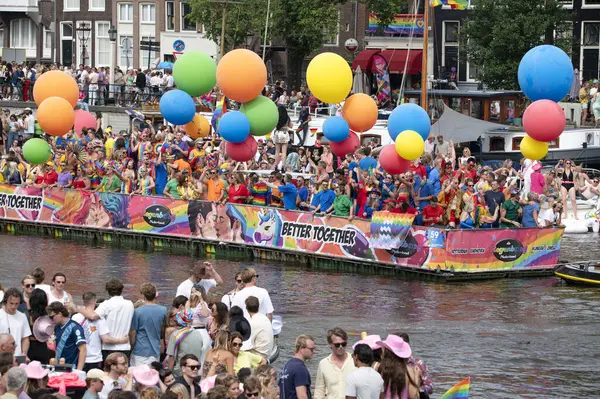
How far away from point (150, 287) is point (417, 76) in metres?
43.2

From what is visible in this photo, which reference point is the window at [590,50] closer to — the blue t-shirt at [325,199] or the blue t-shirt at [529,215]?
the blue t-shirt at [529,215]

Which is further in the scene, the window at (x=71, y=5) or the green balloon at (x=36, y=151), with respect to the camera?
the window at (x=71, y=5)

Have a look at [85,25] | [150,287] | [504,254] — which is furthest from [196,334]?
[85,25]

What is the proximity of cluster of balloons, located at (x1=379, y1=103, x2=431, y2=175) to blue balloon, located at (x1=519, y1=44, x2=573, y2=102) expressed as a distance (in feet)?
8.21

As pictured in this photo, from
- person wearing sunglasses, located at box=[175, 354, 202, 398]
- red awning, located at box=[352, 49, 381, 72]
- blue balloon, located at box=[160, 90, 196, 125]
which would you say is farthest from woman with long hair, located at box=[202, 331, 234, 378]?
red awning, located at box=[352, 49, 381, 72]

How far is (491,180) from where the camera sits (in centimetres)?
2738

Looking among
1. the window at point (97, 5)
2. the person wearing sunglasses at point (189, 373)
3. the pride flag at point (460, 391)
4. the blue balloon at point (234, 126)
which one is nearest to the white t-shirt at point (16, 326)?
the person wearing sunglasses at point (189, 373)

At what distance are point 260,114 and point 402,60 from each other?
103ft

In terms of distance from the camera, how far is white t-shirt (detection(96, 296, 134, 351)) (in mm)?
15367

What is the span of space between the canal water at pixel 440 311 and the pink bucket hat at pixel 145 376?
6062 millimetres

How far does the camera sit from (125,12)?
214 ft

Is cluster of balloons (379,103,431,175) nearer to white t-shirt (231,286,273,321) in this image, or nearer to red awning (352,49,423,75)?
white t-shirt (231,286,273,321)

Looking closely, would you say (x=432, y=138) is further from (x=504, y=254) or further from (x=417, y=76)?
(x=417, y=76)

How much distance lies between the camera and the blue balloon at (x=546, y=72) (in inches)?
917
